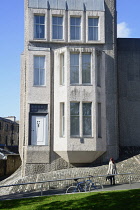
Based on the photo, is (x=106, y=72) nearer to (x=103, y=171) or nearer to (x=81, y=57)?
(x=81, y=57)

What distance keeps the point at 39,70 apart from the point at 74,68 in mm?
2762

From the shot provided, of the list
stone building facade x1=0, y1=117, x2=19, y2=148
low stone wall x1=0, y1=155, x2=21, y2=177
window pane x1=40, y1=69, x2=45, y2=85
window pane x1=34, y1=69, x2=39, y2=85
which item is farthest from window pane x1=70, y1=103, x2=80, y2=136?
stone building facade x1=0, y1=117, x2=19, y2=148

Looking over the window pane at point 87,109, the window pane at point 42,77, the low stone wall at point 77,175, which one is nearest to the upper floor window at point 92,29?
the window pane at point 42,77

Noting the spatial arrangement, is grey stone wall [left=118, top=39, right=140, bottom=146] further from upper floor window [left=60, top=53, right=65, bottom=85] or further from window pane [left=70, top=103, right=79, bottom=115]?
upper floor window [left=60, top=53, right=65, bottom=85]

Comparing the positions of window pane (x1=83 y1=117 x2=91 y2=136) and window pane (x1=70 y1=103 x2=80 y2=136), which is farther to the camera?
window pane (x1=83 y1=117 x2=91 y2=136)

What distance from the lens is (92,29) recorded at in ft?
94.9

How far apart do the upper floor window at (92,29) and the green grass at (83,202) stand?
15.0 meters

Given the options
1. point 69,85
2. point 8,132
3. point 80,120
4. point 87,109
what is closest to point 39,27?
point 69,85

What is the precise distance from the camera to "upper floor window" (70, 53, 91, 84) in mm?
27058

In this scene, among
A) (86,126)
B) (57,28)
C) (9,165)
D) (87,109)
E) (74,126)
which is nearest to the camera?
(74,126)

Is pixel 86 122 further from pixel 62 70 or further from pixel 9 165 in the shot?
pixel 9 165

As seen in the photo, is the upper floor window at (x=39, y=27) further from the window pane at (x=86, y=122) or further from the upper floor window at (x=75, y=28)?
the window pane at (x=86, y=122)

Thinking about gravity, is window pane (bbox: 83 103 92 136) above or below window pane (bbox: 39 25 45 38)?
below

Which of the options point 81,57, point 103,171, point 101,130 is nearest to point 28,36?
point 81,57
